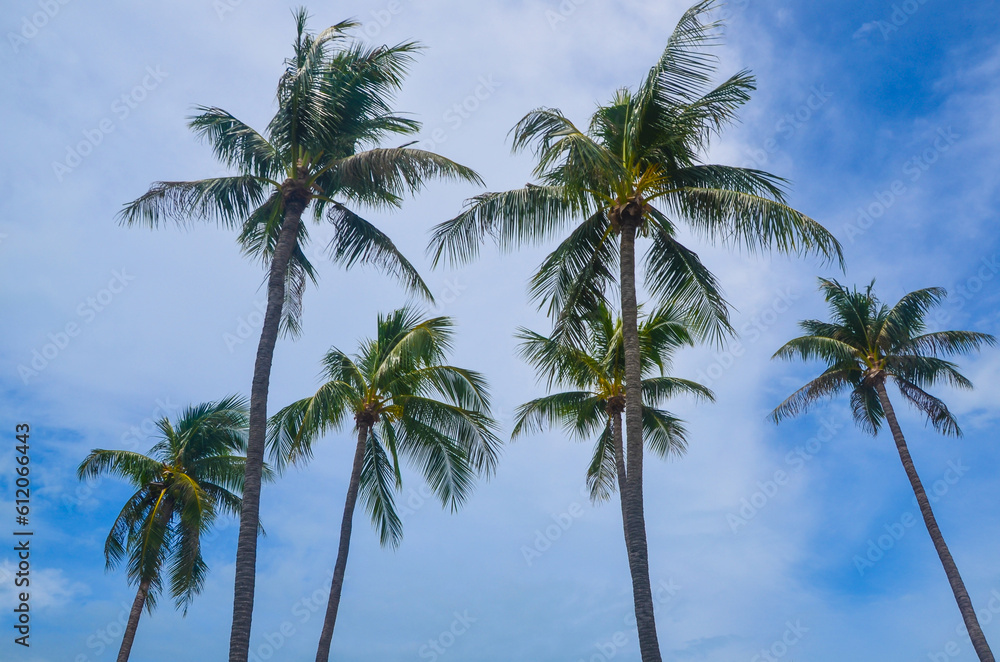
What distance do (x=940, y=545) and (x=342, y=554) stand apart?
17980mm

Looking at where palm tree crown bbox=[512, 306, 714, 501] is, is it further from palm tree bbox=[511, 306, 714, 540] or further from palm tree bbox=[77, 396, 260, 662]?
palm tree bbox=[77, 396, 260, 662]

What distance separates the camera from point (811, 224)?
13.6 meters

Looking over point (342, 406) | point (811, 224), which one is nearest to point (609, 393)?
point (342, 406)

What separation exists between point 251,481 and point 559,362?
1061 cm

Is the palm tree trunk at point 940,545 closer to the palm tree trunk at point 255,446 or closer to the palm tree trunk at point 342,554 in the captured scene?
the palm tree trunk at point 342,554

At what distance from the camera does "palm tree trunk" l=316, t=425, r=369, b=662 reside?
1789 cm

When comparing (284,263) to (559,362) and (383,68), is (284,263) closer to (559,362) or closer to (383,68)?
(383,68)

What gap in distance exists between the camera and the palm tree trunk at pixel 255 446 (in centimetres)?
1145

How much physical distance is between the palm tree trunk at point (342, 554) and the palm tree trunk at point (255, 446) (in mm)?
6690

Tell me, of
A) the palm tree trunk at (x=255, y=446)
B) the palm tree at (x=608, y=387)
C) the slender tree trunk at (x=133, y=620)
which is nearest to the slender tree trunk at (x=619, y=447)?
the palm tree at (x=608, y=387)

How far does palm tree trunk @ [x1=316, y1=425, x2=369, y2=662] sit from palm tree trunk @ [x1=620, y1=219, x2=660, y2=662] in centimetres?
861

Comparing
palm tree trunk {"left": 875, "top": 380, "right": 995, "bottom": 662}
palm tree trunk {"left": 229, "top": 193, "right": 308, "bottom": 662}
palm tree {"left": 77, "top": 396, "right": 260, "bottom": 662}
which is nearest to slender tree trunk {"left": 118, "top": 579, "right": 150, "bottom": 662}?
palm tree {"left": 77, "top": 396, "right": 260, "bottom": 662}

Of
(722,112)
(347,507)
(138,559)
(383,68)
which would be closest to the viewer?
(722,112)

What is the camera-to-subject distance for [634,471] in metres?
12.6
